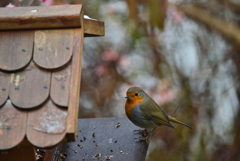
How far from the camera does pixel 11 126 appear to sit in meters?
1.24

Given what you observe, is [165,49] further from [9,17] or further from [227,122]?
[9,17]

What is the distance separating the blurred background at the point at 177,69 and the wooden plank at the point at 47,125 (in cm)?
277

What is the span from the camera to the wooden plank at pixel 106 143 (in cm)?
193

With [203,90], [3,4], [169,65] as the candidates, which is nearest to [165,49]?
[169,65]

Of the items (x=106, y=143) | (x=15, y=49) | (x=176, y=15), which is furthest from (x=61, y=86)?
(x=176, y=15)

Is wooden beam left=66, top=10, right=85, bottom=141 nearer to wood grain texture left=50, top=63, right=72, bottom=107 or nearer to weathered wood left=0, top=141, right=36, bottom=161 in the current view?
wood grain texture left=50, top=63, right=72, bottom=107

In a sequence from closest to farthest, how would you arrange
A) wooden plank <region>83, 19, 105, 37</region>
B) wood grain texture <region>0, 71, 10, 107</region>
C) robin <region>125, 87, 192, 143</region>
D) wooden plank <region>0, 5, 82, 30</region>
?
wood grain texture <region>0, 71, 10, 107</region>, wooden plank <region>0, 5, 82, 30</region>, wooden plank <region>83, 19, 105, 37</region>, robin <region>125, 87, 192, 143</region>

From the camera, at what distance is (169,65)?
13.6ft

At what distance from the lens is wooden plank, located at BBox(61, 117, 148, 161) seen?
1.93 meters

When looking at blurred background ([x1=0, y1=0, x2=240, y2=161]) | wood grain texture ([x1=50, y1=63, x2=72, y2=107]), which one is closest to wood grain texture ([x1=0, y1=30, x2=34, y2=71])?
wood grain texture ([x1=50, y1=63, x2=72, y2=107])

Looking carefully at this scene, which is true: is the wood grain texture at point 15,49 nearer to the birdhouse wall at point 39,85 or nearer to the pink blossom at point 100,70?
the birdhouse wall at point 39,85

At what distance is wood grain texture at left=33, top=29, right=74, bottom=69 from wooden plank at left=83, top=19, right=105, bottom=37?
0.30m

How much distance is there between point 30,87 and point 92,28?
23.8 inches

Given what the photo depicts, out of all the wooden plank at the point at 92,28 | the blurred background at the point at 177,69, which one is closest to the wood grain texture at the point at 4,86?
the wooden plank at the point at 92,28
